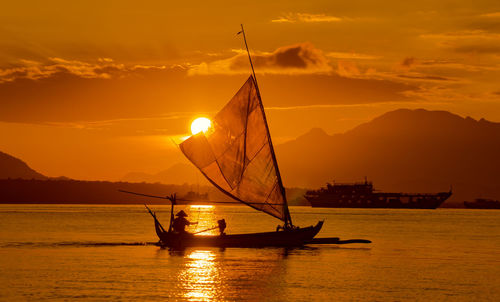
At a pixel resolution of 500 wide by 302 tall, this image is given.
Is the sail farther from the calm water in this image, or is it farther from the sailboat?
the calm water

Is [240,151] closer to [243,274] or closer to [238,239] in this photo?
[238,239]

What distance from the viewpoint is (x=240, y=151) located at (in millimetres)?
63406

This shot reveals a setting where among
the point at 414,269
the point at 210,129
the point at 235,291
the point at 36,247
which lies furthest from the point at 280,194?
the point at 36,247

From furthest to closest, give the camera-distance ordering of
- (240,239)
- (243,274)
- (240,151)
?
(240,239)
(240,151)
(243,274)

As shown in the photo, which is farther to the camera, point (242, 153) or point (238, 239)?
point (238, 239)

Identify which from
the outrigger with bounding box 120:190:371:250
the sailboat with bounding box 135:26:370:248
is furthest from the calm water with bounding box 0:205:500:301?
the sailboat with bounding box 135:26:370:248

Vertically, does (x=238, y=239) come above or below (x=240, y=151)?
below

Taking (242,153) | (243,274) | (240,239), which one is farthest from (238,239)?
(243,274)

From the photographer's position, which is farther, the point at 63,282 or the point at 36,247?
the point at 36,247


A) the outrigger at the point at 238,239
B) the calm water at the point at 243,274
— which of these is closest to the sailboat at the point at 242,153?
the outrigger at the point at 238,239

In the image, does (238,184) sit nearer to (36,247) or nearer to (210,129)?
(210,129)

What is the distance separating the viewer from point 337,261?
211 feet

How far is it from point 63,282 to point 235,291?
11597mm

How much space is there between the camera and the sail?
2486 inches
